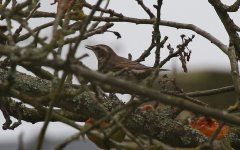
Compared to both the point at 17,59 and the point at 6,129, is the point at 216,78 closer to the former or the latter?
the point at 6,129

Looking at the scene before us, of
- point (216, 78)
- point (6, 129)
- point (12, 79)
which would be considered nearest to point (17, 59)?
point (12, 79)

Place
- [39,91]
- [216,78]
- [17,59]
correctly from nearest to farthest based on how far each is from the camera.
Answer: [17,59] < [39,91] < [216,78]

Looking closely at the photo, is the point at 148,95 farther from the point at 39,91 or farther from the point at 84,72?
the point at 39,91

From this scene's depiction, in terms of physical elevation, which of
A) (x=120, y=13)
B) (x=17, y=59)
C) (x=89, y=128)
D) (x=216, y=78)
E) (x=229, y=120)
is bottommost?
(x=229, y=120)

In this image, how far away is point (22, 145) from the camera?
3.00m

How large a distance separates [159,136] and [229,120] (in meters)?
1.27

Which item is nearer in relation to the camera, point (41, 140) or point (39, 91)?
point (41, 140)

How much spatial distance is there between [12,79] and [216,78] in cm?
778

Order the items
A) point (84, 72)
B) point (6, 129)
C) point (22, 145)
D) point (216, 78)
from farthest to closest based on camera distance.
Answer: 1. point (216, 78)
2. point (6, 129)
3. point (22, 145)
4. point (84, 72)

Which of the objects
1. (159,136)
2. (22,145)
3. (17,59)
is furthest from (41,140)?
(159,136)

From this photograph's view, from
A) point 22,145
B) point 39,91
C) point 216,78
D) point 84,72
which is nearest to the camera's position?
point 84,72

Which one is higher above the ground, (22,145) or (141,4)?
(141,4)

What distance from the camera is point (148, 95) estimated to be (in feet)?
8.76

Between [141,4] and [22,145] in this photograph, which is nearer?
[22,145]
